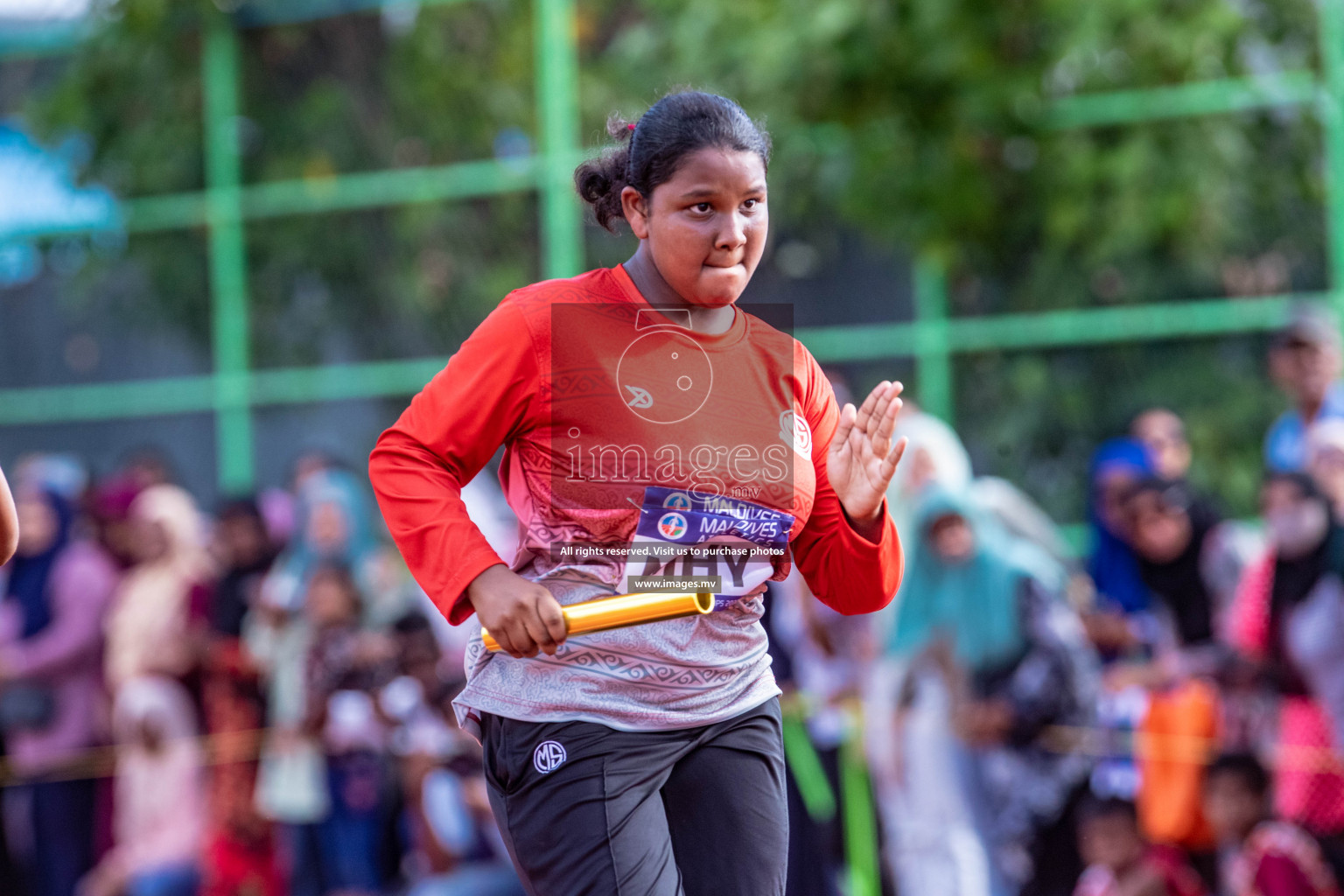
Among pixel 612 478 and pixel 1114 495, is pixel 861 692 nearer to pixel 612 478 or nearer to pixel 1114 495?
pixel 1114 495

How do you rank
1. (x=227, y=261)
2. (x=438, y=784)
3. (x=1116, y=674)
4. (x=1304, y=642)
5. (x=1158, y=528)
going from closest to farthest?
(x=1304, y=642) < (x=1158, y=528) < (x=1116, y=674) < (x=438, y=784) < (x=227, y=261)

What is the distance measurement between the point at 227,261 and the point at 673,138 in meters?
5.97

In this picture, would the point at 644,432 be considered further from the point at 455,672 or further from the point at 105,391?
the point at 105,391

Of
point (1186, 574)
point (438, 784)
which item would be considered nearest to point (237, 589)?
point (438, 784)

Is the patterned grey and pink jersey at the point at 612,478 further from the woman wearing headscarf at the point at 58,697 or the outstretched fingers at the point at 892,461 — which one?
the woman wearing headscarf at the point at 58,697

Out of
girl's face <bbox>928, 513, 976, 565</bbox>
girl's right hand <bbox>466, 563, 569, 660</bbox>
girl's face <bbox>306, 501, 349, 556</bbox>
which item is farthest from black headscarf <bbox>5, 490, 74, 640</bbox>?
girl's right hand <bbox>466, 563, 569, 660</bbox>

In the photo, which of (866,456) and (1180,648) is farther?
(1180,648)

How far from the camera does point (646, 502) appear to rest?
8.70 ft

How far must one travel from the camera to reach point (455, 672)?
6.53 meters

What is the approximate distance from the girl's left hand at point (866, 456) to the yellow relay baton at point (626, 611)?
1.31 feet

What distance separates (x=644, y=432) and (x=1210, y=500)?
4182 millimetres

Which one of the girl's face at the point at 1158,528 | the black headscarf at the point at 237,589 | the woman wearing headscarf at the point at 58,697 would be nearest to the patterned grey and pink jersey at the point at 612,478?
the girl's face at the point at 1158,528

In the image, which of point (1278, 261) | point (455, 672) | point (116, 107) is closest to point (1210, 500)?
point (1278, 261)

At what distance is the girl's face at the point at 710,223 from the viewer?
8.71ft
